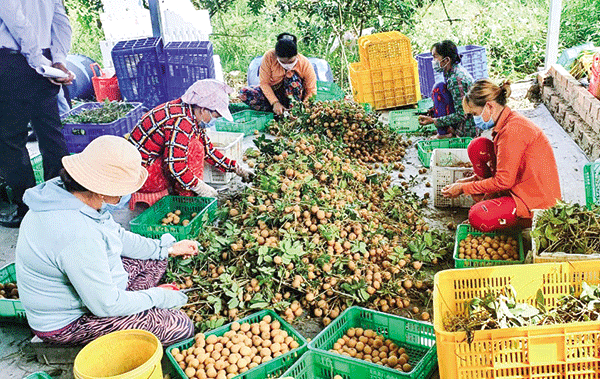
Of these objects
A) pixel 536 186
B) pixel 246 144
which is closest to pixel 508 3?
pixel 246 144

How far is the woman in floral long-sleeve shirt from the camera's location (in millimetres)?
4770

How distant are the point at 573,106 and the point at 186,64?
3991mm

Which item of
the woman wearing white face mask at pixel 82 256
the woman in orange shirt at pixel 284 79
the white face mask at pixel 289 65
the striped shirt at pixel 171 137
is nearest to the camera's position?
the woman wearing white face mask at pixel 82 256

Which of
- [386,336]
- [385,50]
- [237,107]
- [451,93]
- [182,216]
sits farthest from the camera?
[237,107]

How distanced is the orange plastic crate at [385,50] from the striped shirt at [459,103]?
144cm

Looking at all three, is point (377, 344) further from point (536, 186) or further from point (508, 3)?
point (508, 3)

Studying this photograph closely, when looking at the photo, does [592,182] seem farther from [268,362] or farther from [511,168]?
[268,362]

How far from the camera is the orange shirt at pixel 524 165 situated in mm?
3191

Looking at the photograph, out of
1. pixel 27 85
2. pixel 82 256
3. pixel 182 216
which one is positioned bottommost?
pixel 182 216

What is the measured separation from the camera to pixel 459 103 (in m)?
4.84

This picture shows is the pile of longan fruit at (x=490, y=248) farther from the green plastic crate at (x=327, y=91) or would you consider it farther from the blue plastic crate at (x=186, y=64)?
the blue plastic crate at (x=186, y=64)

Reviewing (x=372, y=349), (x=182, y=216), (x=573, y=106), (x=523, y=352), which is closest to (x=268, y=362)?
(x=372, y=349)

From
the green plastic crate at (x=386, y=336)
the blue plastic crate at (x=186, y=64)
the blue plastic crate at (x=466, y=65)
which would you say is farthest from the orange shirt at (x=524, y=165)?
the blue plastic crate at (x=186, y=64)

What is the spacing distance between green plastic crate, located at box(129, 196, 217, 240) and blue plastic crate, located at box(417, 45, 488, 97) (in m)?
3.48
